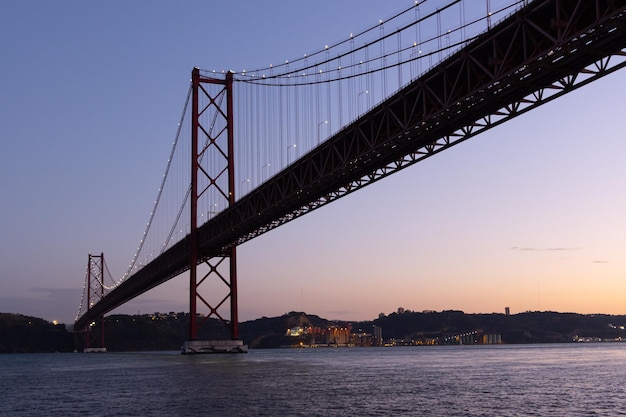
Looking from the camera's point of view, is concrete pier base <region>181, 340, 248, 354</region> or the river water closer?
the river water

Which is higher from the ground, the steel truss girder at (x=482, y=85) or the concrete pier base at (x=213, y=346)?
the steel truss girder at (x=482, y=85)

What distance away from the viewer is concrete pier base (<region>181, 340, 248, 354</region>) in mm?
68625

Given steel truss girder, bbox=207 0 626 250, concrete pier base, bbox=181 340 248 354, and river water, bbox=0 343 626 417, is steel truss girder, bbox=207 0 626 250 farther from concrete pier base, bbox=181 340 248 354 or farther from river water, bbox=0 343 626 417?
concrete pier base, bbox=181 340 248 354

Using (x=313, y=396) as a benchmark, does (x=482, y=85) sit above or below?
above

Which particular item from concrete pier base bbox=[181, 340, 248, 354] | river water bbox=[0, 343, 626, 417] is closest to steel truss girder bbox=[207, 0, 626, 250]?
river water bbox=[0, 343, 626, 417]

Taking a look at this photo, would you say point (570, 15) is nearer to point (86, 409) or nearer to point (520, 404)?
point (520, 404)

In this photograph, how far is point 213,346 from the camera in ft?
226

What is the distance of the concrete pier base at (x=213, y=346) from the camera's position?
6862 cm

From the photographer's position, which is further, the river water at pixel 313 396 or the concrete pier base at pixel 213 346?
the concrete pier base at pixel 213 346

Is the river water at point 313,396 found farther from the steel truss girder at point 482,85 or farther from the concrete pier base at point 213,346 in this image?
the concrete pier base at point 213,346

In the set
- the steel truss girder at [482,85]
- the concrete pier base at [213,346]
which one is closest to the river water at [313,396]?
the steel truss girder at [482,85]

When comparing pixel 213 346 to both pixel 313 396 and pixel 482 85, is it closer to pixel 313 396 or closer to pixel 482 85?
pixel 313 396

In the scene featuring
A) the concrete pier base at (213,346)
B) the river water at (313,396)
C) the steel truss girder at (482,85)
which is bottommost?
the river water at (313,396)

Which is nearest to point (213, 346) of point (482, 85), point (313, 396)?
point (313, 396)
